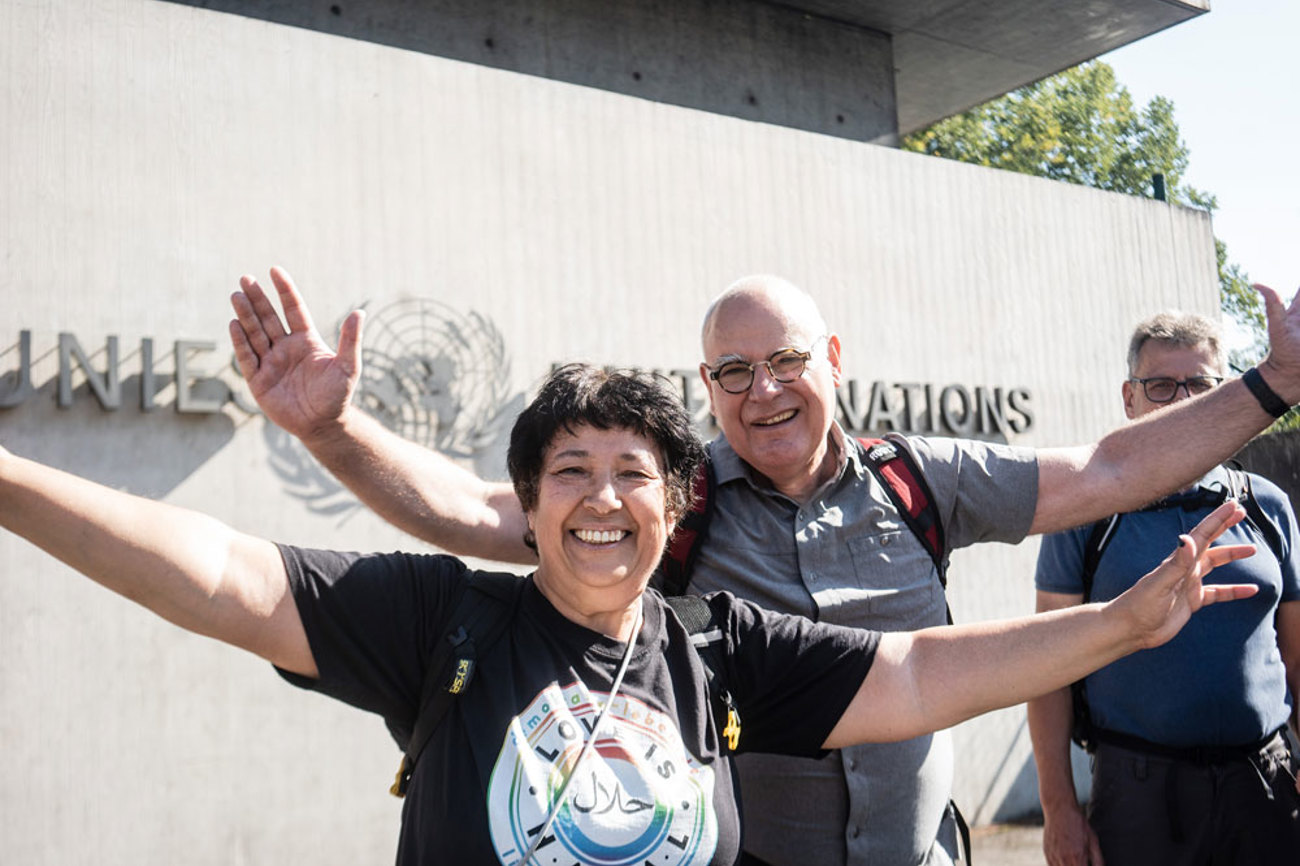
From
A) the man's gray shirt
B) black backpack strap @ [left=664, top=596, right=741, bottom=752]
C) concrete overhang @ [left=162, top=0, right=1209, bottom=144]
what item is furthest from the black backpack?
concrete overhang @ [left=162, top=0, right=1209, bottom=144]

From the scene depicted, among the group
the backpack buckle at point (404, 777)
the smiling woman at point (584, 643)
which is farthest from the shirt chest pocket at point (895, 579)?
the backpack buckle at point (404, 777)

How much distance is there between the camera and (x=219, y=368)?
5.77 m

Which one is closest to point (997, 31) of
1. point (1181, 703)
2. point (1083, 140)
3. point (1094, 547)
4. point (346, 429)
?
point (1094, 547)

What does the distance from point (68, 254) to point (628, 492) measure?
14.6 feet

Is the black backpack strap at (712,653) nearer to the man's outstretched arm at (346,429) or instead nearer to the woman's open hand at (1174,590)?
the man's outstretched arm at (346,429)

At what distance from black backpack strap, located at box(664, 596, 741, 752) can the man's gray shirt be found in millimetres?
405

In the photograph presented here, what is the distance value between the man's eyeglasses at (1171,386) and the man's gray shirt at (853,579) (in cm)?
77

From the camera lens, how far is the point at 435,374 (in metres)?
6.39

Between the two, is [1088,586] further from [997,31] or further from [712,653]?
[997,31]

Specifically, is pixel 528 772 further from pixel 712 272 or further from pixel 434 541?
pixel 712 272

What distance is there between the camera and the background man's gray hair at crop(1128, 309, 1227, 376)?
319 cm

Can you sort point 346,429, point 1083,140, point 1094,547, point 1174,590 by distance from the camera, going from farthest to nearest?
point 1083,140, point 1094,547, point 346,429, point 1174,590

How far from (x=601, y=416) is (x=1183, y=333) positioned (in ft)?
6.34

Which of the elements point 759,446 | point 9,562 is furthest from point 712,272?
point 759,446
